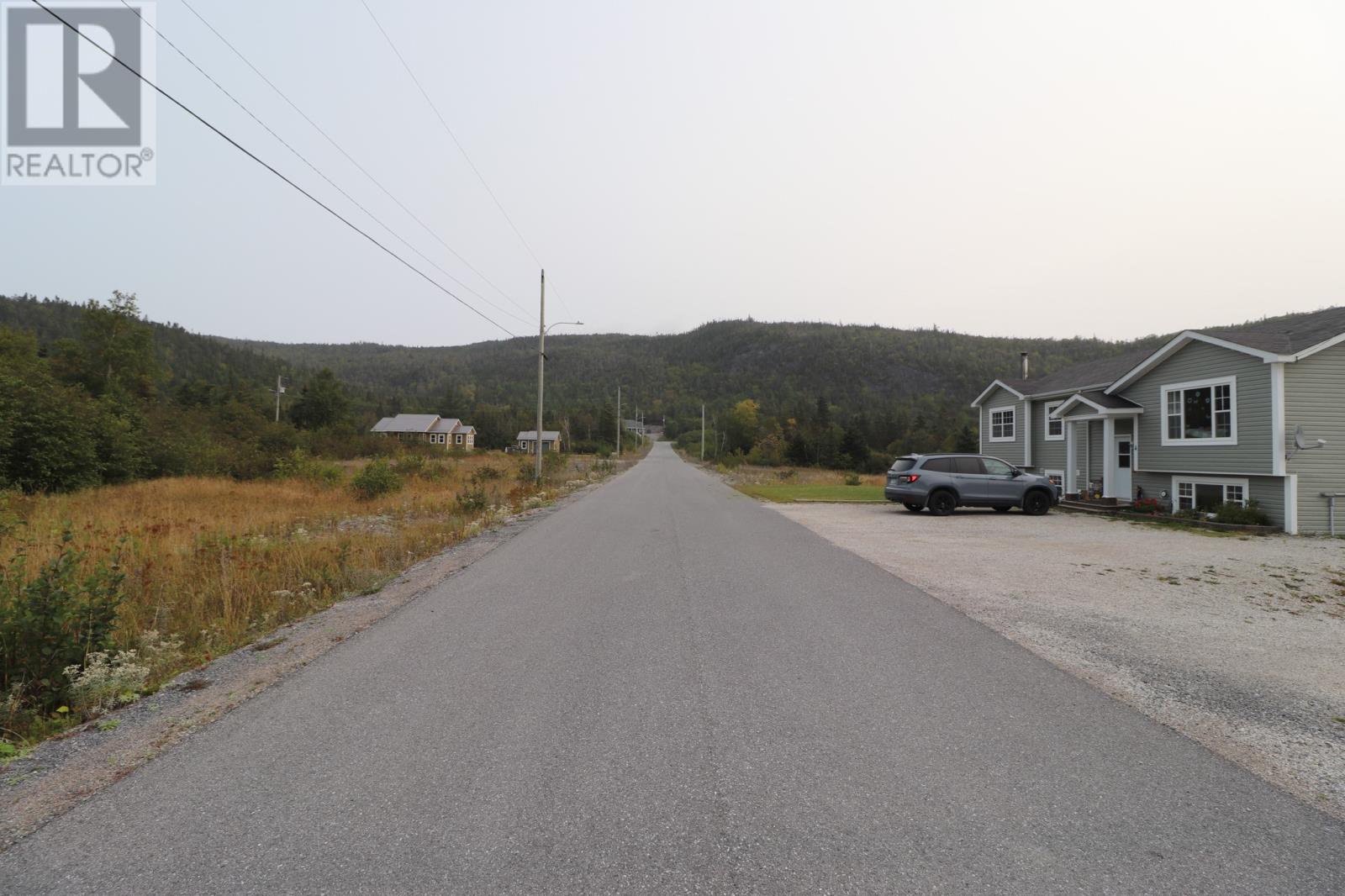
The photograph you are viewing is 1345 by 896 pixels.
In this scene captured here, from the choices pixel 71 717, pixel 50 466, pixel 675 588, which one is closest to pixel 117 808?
pixel 71 717

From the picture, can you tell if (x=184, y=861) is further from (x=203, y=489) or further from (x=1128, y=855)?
(x=203, y=489)

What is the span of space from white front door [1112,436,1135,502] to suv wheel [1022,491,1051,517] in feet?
9.34

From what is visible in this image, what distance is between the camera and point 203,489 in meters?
21.9

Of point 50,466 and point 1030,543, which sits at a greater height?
point 50,466

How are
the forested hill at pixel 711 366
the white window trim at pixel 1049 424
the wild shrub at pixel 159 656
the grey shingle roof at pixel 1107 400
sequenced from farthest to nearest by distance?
the forested hill at pixel 711 366, the white window trim at pixel 1049 424, the grey shingle roof at pixel 1107 400, the wild shrub at pixel 159 656

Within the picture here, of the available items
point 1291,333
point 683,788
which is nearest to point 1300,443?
point 1291,333

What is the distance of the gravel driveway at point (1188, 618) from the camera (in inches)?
165

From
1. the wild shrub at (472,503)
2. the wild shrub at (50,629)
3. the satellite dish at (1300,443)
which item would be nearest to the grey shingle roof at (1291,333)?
the satellite dish at (1300,443)

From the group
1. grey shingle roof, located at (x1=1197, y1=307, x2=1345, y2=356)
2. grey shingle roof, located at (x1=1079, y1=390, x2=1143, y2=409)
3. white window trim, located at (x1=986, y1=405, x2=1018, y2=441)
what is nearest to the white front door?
grey shingle roof, located at (x1=1079, y1=390, x2=1143, y2=409)

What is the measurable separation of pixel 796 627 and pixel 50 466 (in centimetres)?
2469

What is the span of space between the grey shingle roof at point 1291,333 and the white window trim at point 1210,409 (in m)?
1.00

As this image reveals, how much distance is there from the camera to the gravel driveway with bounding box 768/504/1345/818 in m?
4.20

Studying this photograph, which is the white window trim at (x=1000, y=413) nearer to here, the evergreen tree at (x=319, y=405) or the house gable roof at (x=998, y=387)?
the house gable roof at (x=998, y=387)

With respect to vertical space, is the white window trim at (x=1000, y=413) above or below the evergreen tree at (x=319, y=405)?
below
